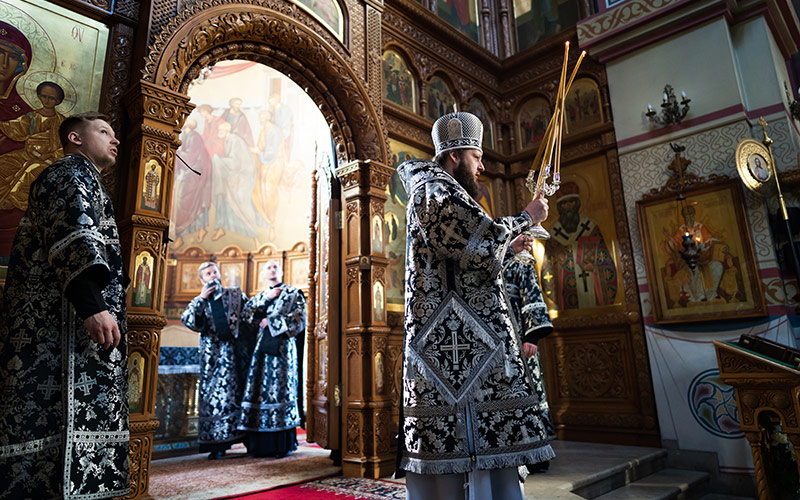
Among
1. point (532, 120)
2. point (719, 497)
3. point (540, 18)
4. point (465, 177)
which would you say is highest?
point (540, 18)

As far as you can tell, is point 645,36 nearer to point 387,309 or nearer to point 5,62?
point 387,309

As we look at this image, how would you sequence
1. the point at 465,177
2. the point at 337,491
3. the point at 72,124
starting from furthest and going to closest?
the point at 337,491
the point at 72,124
the point at 465,177

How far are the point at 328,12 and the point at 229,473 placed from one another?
463 cm

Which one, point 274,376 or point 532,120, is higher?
point 532,120

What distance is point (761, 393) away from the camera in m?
4.08

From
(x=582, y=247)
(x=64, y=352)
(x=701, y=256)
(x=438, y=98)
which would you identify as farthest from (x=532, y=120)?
(x=64, y=352)

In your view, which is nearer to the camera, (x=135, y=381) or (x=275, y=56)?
(x=135, y=381)

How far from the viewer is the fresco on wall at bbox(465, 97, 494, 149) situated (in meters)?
7.10

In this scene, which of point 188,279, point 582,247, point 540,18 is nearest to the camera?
point 582,247

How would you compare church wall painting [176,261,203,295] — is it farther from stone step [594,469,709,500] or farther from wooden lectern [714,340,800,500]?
wooden lectern [714,340,800,500]

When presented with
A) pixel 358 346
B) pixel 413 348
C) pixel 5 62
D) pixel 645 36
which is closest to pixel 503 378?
pixel 413 348

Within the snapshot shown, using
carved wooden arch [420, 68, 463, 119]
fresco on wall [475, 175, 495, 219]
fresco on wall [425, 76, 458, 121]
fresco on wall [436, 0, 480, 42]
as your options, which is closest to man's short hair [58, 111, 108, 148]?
fresco on wall [425, 76, 458, 121]

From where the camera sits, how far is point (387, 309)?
5.12 meters

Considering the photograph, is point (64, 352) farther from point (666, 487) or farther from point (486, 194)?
point (486, 194)
